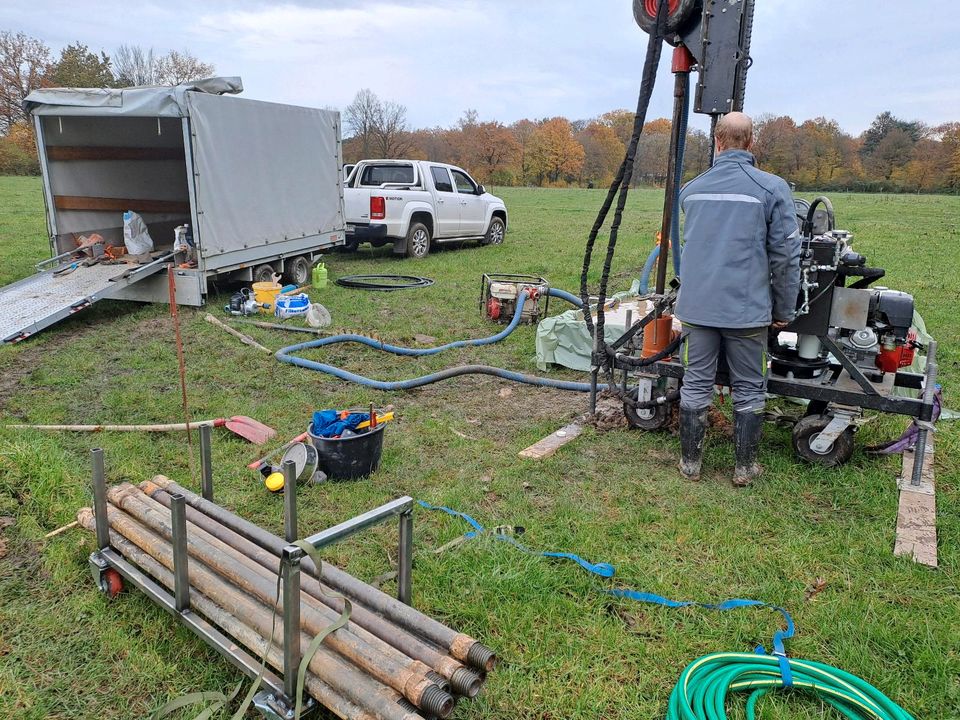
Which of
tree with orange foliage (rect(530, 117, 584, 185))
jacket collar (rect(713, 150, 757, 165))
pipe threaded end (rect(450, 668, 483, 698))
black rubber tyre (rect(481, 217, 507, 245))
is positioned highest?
tree with orange foliage (rect(530, 117, 584, 185))

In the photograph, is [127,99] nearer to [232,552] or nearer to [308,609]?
[232,552]

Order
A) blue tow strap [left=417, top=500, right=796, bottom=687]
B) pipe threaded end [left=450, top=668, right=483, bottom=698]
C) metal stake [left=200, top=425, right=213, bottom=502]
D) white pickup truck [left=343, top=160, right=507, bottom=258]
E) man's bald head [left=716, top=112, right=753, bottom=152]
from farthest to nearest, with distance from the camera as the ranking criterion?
white pickup truck [left=343, top=160, right=507, bottom=258], man's bald head [left=716, top=112, right=753, bottom=152], metal stake [left=200, top=425, right=213, bottom=502], blue tow strap [left=417, top=500, right=796, bottom=687], pipe threaded end [left=450, top=668, right=483, bottom=698]

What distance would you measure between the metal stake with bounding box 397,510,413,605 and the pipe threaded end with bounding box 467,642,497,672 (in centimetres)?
49

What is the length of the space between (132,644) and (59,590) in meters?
0.62

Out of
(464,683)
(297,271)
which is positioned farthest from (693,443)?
(297,271)

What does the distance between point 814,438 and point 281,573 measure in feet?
11.4

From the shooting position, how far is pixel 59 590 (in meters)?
3.09

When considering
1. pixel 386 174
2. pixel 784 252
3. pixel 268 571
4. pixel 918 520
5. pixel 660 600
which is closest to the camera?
pixel 268 571

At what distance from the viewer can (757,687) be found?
8.32ft

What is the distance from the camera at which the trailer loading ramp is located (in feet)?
22.7

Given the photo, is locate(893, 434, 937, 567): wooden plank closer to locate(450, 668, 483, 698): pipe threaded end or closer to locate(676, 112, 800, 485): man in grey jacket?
locate(676, 112, 800, 485): man in grey jacket

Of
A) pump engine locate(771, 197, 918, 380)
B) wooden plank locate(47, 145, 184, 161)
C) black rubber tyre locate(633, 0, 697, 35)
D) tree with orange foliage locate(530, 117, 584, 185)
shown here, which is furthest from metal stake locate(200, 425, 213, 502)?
tree with orange foliage locate(530, 117, 584, 185)

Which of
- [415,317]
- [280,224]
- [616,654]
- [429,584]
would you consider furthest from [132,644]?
[280,224]

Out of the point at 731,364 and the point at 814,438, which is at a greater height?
the point at 731,364
